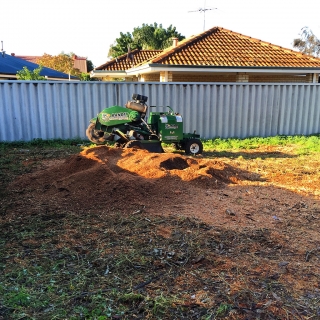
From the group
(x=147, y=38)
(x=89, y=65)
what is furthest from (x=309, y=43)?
(x=89, y=65)

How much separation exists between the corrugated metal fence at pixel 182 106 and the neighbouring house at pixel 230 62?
8.67 ft

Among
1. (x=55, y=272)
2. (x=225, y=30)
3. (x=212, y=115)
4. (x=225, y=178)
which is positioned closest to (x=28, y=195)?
(x=55, y=272)

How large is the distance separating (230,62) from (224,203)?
10376 mm

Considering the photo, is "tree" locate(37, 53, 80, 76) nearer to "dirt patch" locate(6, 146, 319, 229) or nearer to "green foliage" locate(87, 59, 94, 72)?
"green foliage" locate(87, 59, 94, 72)

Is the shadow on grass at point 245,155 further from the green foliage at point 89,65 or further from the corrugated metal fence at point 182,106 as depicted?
the green foliage at point 89,65

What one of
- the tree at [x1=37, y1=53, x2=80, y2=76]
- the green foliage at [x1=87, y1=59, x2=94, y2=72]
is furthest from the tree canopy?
the green foliage at [x1=87, y1=59, x2=94, y2=72]

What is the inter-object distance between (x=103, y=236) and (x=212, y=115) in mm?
8012

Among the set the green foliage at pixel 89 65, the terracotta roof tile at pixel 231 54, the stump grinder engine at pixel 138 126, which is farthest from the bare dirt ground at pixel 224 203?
the green foliage at pixel 89 65

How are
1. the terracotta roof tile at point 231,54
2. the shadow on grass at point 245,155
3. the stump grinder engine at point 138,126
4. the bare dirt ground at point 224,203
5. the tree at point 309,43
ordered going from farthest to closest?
1. the tree at point 309,43
2. the terracotta roof tile at point 231,54
3. the shadow on grass at point 245,155
4. the stump grinder engine at point 138,126
5. the bare dirt ground at point 224,203

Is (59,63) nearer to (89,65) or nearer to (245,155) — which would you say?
(89,65)

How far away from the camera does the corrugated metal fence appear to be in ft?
32.6

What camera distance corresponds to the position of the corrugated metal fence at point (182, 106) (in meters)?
9.94

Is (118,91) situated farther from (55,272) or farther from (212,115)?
(55,272)

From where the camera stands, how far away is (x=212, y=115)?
1115cm
